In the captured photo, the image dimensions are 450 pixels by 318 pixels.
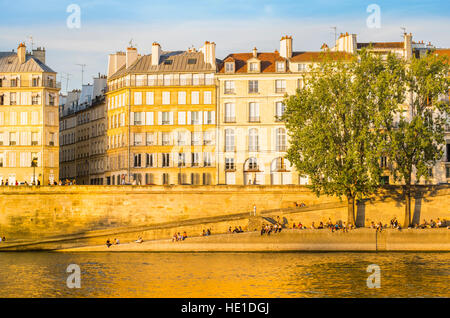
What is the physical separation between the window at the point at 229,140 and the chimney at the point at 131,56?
12.8 metres

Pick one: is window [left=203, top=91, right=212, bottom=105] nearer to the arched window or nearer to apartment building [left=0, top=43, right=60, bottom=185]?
the arched window

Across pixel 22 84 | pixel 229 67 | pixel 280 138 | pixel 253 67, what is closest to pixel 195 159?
pixel 280 138

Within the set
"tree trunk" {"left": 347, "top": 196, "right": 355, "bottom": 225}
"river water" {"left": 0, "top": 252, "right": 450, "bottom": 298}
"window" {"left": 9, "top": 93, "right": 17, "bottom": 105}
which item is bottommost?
"river water" {"left": 0, "top": 252, "right": 450, "bottom": 298}

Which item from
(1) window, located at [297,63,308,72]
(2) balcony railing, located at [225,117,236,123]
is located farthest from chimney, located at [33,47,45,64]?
(1) window, located at [297,63,308,72]

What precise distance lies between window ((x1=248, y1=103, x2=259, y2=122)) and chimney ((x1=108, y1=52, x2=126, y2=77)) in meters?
16.3

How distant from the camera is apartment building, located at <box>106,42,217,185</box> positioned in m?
83.7

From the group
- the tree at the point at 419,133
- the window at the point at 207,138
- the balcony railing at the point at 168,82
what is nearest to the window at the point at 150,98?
the balcony railing at the point at 168,82

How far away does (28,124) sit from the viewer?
8306 cm

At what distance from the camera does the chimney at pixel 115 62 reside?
91375 millimetres

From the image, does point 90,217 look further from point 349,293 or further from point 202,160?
point 349,293

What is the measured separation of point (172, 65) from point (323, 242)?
2723 cm

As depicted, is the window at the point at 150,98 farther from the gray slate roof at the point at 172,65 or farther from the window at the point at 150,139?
the window at the point at 150,139
